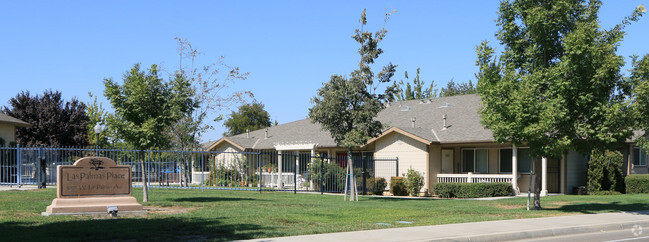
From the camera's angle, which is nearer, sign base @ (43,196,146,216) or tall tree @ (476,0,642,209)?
sign base @ (43,196,146,216)

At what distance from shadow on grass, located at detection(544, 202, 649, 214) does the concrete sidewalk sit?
168 cm

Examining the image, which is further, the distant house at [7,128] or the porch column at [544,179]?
the distant house at [7,128]

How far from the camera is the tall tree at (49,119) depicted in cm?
4738

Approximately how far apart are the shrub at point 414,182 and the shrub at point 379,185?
1.23 metres

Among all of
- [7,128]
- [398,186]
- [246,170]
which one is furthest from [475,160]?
[7,128]

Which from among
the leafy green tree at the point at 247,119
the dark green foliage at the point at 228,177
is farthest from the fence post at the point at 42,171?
the leafy green tree at the point at 247,119

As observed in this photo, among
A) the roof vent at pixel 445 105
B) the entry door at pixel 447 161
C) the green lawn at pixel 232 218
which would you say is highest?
the roof vent at pixel 445 105

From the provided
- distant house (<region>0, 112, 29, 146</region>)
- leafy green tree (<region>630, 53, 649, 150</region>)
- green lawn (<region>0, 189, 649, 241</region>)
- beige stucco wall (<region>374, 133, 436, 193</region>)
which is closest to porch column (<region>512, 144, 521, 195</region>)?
beige stucco wall (<region>374, 133, 436, 193</region>)

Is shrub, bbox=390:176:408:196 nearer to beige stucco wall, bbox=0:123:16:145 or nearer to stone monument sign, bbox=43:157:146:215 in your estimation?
stone monument sign, bbox=43:157:146:215

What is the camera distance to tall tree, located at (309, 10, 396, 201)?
2253 centimetres

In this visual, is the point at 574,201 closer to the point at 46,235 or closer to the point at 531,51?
the point at 531,51

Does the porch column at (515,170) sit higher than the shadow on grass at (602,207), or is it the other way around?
the porch column at (515,170)

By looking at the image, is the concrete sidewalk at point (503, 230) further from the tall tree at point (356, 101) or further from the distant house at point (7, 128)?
the distant house at point (7, 128)

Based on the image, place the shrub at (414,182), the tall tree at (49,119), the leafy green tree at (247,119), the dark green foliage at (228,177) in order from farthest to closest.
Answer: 1. the leafy green tree at (247,119)
2. the tall tree at (49,119)
3. the dark green foliage at (228,177)
4. the shrub at (414,182)
